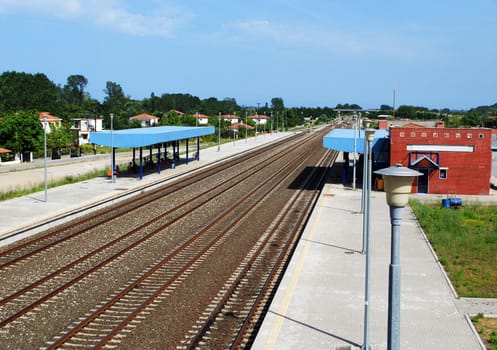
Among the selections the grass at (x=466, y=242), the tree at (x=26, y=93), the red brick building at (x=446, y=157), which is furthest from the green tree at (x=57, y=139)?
the tree at (x=26, y=93)

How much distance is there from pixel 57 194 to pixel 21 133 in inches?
1227

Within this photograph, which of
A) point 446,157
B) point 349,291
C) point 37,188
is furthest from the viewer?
point 37,188

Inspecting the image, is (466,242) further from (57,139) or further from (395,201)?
(57,139)

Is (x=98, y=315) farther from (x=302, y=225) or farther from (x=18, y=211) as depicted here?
(x=18, y=211)

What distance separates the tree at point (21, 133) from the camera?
57344 mm

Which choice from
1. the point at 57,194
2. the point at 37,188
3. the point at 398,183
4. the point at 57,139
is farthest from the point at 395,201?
the point at 57,139

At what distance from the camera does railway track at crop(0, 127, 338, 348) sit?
1167 cm

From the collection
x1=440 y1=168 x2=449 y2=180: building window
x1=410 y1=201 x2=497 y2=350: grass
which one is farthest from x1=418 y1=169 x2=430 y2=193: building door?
x1=410 y1=201 x2=497 y2=350: grass

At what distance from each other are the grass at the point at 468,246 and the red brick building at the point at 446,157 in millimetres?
3804

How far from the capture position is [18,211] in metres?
24.1

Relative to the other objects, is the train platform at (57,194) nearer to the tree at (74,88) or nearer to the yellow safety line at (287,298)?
the yellow safety line at (287,298)

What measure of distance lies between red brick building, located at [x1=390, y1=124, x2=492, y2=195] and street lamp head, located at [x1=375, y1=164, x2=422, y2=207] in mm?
24492

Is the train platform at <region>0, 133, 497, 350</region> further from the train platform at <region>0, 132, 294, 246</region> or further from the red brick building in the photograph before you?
the red brick building

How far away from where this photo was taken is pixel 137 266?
16312 mm
